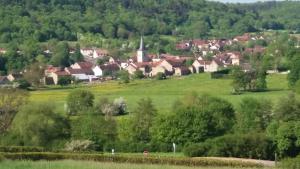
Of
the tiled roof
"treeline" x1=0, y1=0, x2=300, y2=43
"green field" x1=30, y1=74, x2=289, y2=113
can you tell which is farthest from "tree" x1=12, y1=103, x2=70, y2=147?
"treeline" x1=0, y1=0, x2=300, y2=43

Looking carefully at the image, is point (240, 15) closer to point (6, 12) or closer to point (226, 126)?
point (6, 12)

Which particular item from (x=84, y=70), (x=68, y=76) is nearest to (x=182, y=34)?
(x=84, y=70)

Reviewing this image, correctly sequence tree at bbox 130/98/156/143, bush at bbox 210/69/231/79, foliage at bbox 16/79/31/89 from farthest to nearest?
bush at bbox 210/69/231/79
foliage at bbox 16/79/31/89
tree at bbox 130/98/156/143

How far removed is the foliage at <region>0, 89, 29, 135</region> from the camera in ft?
132

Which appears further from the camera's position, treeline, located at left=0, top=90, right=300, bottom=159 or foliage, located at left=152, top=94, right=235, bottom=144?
foliage, located at left=152, top=94, right=235, bottom=144

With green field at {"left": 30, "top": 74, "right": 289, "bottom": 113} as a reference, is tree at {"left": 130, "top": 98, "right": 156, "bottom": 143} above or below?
above

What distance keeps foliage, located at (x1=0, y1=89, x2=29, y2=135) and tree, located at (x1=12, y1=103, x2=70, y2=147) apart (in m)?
2.70

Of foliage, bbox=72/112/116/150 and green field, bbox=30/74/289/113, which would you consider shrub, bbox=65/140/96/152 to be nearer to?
foliage, bbox=72/112/116/150

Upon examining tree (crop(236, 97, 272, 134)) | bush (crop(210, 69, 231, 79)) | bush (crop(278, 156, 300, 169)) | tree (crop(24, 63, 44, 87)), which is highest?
bush (crop(278, 156, 300, 169))

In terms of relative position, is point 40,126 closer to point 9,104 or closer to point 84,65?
point 9,104

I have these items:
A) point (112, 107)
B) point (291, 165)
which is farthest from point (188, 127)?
point (112, 107)

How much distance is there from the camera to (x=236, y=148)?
101 feet

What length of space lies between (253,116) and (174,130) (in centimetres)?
539

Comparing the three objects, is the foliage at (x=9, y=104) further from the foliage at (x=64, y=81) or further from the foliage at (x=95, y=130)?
the foliage at (x=64, y=81)
